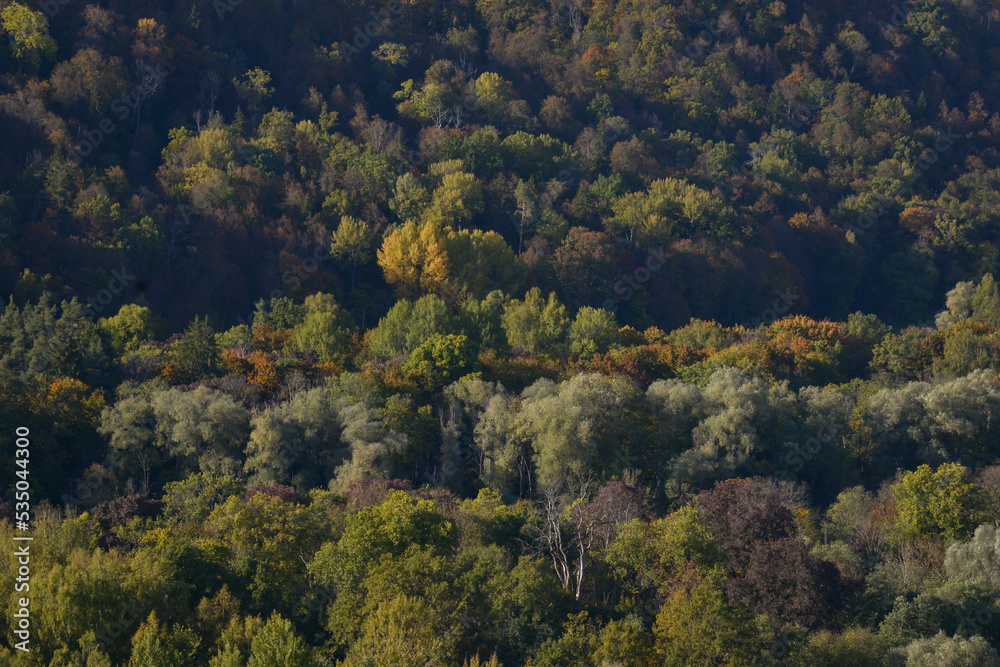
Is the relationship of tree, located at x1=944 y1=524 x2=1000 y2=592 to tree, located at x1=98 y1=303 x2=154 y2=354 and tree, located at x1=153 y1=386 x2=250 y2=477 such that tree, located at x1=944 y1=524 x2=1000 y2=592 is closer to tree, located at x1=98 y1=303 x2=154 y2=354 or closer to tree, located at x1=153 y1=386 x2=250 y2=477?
tree, located at x1=153 y1=386 x2=250 y2=477

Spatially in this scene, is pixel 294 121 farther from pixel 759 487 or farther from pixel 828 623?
pixel 828 623

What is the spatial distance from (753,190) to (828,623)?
305ft

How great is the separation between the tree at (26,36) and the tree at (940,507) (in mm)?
84552

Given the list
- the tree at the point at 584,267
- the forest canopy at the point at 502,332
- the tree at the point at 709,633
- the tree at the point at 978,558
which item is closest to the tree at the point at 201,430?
the forest canopy at the point at 502,332

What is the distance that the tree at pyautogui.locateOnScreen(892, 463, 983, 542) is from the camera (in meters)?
53.4

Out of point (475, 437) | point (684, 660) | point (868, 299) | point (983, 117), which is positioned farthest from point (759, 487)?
point (983, 117)

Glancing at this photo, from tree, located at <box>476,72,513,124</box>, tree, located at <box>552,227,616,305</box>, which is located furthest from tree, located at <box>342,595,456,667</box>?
tree, located at <box>476,72,513,124</box>

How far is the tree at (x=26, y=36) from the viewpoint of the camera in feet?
334

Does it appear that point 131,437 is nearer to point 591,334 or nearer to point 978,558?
point 591,334

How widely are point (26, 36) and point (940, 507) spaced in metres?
87.8

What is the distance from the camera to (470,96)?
132 metres

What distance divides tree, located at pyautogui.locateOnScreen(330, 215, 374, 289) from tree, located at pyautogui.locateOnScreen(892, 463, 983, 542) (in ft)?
195

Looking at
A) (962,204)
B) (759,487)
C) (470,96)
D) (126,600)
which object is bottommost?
(126,600)

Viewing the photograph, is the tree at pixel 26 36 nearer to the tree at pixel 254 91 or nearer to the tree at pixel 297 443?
the tree at pixel 254 91
